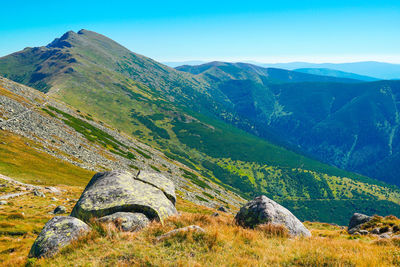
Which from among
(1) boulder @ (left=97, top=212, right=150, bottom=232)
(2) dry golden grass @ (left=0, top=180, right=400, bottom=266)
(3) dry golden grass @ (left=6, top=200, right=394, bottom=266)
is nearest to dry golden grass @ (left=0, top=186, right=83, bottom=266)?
(2) dry golden grass @ (left=0, top=180, right=400, bottom=266)

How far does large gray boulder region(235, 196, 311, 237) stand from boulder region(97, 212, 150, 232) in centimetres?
702

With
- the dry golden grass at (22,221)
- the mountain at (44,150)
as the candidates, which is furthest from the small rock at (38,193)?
the mountain at (44,150)

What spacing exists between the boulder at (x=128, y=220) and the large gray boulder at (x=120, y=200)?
45.0 inches

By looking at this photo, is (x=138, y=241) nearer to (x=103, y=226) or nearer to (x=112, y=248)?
(x=112, y=248)

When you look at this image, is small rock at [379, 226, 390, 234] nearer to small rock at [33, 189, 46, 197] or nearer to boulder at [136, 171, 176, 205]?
boulder at [136, 171, 176, 205]

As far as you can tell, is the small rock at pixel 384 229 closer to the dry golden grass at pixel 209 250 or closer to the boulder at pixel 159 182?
the dry golden grass at pixel 209 250

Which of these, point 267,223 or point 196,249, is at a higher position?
point 196,249

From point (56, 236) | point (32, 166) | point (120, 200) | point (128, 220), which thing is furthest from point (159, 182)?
point (32, 166)

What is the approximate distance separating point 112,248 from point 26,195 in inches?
1394

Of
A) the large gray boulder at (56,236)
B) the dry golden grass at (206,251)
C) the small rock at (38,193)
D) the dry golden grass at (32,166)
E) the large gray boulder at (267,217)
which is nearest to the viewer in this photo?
the dry golden grass at (206,251)

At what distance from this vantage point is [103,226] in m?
12.1

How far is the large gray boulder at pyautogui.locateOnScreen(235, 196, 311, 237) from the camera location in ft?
50.2

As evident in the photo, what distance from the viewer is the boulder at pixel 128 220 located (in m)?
13.1

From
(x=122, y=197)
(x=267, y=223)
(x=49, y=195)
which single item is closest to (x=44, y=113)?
(x=49, y=195)
